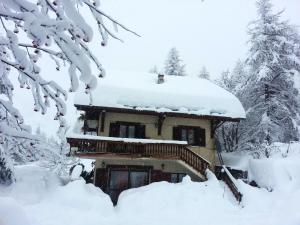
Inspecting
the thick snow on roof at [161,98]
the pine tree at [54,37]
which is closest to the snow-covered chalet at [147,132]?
the thick snow on roof at [161,98]

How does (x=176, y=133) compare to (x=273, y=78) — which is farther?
(x=273, y=78)

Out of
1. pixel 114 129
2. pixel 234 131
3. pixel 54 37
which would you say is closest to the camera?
pixel 54 37

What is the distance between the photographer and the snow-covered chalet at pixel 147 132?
19.4 meters

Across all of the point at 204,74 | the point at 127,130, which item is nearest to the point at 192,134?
the point at 127,130

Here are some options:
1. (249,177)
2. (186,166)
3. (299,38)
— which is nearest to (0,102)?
(186,166)

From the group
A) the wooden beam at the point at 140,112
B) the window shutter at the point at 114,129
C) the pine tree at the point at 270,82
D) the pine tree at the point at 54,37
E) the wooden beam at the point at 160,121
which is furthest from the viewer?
the pine tree at the point at 270,82

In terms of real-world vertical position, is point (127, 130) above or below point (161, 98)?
below

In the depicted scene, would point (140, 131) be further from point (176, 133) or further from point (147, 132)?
point (176, 133)

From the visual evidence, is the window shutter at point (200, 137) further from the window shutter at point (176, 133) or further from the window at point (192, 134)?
the window shutter at point (176, 133)

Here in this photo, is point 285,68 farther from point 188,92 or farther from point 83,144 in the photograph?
point 83,144

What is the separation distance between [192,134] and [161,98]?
321 cm

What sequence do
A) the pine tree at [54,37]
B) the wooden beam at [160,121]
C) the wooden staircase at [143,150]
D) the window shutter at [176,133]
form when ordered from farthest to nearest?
the window shutter at [176,133], the wooden beam at [160,121], the wooden staircase at [143,150], the pine tree at [54,37]

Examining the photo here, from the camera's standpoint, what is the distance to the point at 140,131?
72.2 ft

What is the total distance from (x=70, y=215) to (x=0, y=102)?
A: 11073 millimetres
